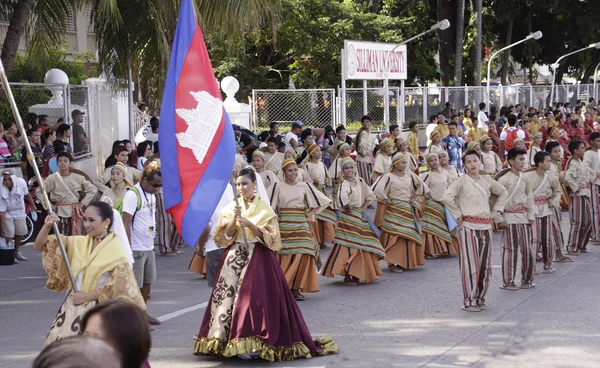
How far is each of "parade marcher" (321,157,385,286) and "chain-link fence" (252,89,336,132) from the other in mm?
12433

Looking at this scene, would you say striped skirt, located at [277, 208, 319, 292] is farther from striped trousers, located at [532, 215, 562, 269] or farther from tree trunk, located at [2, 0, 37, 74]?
tree trunk, located at [2, 0, 37, 74]

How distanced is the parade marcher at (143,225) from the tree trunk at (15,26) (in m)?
6.26

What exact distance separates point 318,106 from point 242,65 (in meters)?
8.19

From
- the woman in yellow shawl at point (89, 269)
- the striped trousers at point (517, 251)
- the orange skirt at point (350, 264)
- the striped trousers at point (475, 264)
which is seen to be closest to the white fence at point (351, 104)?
the orange skirt at point (350, 264)

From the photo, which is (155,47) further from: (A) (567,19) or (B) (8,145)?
(A) (567,19)

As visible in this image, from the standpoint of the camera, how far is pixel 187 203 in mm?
6410

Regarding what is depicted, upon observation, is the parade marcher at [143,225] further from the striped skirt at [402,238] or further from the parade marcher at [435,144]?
the parade marcher at [435,144]

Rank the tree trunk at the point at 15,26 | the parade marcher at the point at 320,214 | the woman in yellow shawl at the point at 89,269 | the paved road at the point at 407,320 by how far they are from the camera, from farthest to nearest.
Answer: the tree trunk at the point at 15,26, the parade marcher at the point at 320,214, the paved road at the point at 407,320, the woman in yellow shawl at the point at 89,269

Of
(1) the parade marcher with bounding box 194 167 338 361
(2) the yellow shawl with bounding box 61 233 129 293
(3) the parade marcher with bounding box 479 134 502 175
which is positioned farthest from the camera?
(3) the parade marcher with bounding box 479 134 502 175

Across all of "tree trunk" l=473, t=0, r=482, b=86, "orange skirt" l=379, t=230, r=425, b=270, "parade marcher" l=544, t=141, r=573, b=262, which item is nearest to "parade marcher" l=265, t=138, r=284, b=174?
"orange skirt" l=379, t=230, r=425, b=270

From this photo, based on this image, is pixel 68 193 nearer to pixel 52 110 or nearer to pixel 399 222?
pixel 399 222

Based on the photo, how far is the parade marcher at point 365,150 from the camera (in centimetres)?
1783

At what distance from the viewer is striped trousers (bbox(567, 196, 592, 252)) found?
12.1m

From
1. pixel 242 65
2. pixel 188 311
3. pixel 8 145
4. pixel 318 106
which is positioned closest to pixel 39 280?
pixel 188 311
